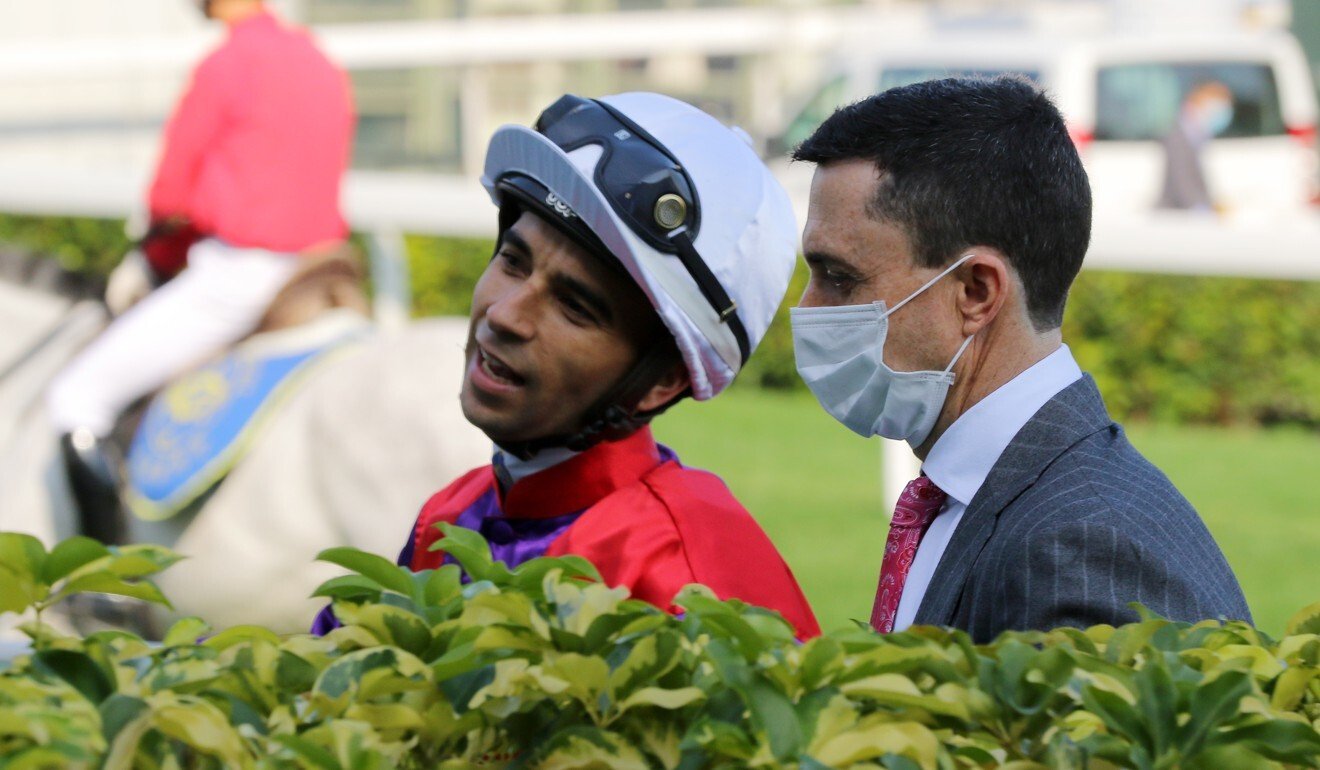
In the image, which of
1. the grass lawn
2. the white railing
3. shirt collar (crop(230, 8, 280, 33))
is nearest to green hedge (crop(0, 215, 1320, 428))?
the grass lawn

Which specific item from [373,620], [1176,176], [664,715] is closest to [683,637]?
[664,715]

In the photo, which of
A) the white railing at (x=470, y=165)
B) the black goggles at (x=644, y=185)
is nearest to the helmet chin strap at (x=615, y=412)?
the black goggles at (x=644, y=185)

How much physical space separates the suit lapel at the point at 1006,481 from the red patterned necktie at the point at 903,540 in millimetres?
128

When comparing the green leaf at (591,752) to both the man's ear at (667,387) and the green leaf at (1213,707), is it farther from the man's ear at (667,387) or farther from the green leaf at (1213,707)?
the man's ear at (667,387)

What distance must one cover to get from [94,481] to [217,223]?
32.6 inches

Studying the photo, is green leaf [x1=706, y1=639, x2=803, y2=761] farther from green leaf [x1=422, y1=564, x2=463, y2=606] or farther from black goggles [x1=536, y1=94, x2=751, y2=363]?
black goggles [x1=536, y1=94, x2=751, y2=363]

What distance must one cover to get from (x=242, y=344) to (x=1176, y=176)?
29.3 ft

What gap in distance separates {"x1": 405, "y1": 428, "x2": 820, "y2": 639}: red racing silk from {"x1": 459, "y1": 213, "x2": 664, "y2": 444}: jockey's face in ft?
0.28

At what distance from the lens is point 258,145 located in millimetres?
5039

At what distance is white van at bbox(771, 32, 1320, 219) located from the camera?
507 inches

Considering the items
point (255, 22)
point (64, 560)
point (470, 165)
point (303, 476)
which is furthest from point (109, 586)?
point (470, 165)

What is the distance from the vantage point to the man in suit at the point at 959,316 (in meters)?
1.98

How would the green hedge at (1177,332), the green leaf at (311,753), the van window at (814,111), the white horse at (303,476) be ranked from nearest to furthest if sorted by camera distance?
the green leaf at (311,753) → the white horse at (303,476) → the green hedge at (1177,332) → the van window at (814,111)

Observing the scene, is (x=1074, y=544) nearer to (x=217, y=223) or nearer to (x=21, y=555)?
(x=21, y=555)
